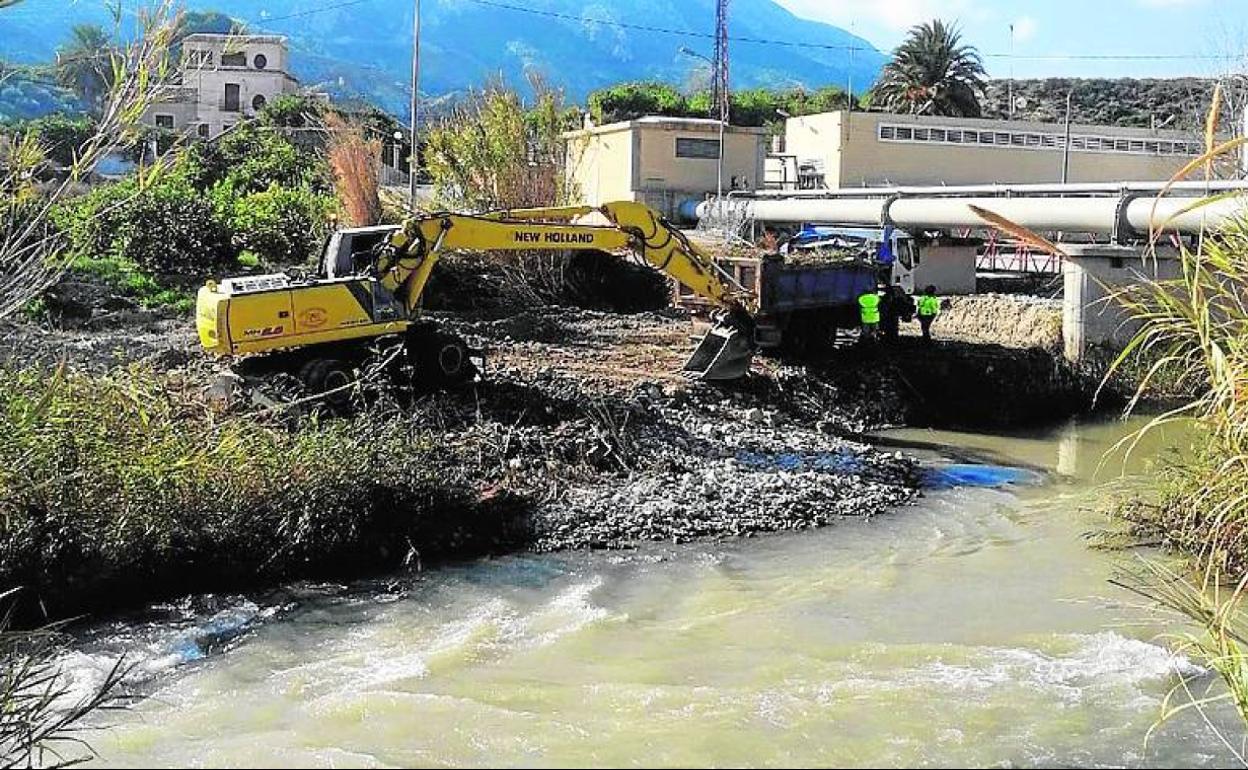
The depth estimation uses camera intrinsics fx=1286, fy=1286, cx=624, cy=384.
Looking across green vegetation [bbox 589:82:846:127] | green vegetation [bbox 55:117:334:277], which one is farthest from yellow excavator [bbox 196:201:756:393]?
green vegetation [bbox 589:82:846:127]

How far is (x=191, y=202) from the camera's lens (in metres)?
24.1

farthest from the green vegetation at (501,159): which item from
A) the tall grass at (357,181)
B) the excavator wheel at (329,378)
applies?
the excavator wheel at (329,378)

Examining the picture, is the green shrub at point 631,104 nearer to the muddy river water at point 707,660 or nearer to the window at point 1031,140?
the window at point 1031,140

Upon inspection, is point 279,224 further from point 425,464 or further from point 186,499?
point 186,499

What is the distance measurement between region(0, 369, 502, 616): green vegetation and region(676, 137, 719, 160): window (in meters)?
26.1

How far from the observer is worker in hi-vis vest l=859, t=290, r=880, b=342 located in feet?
64.5

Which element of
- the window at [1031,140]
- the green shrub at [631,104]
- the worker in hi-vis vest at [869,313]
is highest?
the green shrub at [631,104]

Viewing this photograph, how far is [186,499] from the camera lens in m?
10.2

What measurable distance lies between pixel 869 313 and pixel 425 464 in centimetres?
973

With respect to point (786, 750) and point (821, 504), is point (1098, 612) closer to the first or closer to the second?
point (821, 504)

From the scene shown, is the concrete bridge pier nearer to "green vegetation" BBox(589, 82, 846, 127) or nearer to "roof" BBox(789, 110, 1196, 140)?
"roof" BBox(789, 110, 1196, 140)

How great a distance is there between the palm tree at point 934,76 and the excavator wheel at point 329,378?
146 feet

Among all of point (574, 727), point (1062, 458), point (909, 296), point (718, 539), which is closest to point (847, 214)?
point (909, 296)

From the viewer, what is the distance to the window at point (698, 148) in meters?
36.9
